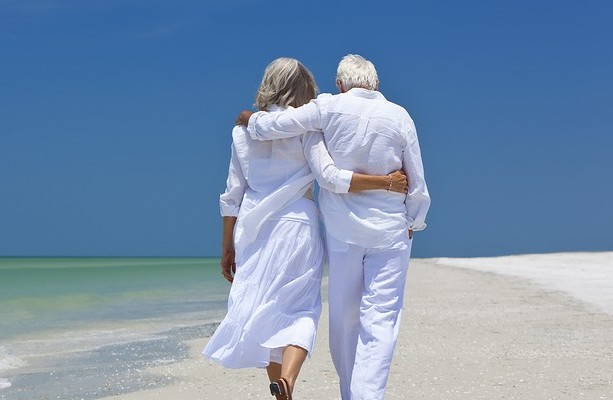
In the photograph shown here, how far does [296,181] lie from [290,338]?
0.76 metres

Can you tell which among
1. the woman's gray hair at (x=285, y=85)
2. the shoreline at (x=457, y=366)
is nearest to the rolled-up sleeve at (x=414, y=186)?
the woman's gray hair at (x=285, y=85)

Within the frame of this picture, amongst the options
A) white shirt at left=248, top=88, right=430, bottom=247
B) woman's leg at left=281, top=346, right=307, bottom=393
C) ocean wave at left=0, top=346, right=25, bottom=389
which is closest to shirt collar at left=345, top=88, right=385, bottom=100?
white shirt at left=248, top=88, right=430, bottom=247

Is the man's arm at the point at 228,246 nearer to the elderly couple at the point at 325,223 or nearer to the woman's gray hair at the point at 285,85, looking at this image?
the elderly couple at the point at 325,223

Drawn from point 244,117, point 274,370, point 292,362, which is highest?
point 244,117

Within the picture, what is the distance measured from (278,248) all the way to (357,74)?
933 millimetres

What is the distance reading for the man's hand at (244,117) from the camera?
464cm

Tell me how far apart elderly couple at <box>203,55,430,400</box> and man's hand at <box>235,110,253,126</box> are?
0.01m

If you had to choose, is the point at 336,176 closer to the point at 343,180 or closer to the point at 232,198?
the point at 343,180

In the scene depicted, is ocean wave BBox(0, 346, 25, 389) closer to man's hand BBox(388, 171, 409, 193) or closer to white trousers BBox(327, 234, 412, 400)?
white trousers BBox(327, 234, 412, 400)

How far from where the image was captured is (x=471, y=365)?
693cm

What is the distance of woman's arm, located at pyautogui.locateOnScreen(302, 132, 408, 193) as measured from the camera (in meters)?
4.36

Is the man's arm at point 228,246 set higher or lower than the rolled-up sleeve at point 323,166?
lower

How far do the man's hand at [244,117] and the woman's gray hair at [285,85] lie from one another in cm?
6

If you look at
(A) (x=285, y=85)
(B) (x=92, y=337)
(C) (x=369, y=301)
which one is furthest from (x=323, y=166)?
(B) (x=92, y=337)
